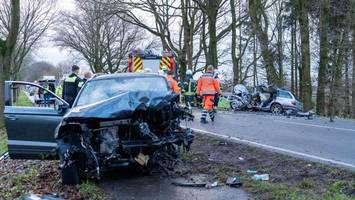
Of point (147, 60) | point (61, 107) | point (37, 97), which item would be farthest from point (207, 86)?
point (37, 97)

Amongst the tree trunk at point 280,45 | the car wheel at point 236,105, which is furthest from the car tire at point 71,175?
the tree trunk at point 280,45

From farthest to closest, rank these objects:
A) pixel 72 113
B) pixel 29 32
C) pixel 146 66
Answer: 1. pixel 29 32
2. pixel 146 66
3. pixel 72 113

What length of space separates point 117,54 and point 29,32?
439 inches

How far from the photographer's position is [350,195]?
6.78m

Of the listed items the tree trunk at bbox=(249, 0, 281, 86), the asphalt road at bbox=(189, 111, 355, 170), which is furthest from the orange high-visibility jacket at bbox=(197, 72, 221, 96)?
the tree trunk at bbox=(249, 0, 281, 86)

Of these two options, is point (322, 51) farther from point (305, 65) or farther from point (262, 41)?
point (262, 41)

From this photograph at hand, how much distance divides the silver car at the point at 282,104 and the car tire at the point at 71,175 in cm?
1893

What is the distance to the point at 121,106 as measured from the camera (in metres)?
7.78

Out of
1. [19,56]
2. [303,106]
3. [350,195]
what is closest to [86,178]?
[350,195]

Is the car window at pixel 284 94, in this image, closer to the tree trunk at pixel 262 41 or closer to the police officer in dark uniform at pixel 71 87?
the tree trunk at pixel 262 41

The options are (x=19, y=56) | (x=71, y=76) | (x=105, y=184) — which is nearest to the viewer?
(x=105, y=184)

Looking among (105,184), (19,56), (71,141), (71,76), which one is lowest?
(105,184)

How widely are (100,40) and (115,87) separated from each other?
49403mm

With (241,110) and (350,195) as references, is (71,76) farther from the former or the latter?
(241,110)
